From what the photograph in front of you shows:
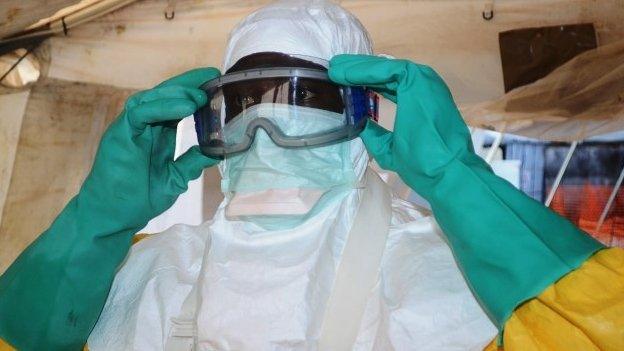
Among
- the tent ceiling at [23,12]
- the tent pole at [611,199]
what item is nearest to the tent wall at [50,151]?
the tent ceiling at [23,12]

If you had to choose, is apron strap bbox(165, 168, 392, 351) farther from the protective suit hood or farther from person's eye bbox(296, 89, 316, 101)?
person's eye bbox(296, 89, 316, 101)

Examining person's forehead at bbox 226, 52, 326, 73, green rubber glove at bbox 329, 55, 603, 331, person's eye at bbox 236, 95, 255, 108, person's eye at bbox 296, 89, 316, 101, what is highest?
person's forehead at bbox 226, 52, 326, 73

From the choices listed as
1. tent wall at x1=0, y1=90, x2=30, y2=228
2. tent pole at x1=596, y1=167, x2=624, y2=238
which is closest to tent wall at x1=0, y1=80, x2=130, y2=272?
tent wall at x1=0, y1=90, x2=30, y2=228

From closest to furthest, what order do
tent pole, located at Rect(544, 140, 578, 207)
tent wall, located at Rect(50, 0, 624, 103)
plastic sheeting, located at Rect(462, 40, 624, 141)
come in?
plastic sheeting, located at Rect(462, 40, 624, 141)
tent wall, located at Rect(50, 0, 624, 103)
tent pole, located at Rect(544, 140, 578, 207)

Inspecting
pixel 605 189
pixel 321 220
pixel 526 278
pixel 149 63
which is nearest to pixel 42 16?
pixel 149 63

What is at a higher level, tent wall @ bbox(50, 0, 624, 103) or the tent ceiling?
the tent ceiling

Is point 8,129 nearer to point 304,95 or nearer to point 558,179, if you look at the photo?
point 304,95

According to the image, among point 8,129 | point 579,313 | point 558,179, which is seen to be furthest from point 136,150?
point 558,179

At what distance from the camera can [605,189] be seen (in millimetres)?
1544

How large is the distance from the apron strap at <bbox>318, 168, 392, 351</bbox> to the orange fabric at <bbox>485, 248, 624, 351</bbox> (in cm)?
20

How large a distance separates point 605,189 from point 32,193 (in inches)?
59.5

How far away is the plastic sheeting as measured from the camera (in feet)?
4.29

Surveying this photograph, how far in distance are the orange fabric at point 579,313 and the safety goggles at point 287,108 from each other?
364 millimetres

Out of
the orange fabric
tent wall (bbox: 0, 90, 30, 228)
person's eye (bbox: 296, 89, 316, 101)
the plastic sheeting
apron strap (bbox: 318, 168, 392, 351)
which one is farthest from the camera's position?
tent wall (bbox: 0, 90, 30, 228)
